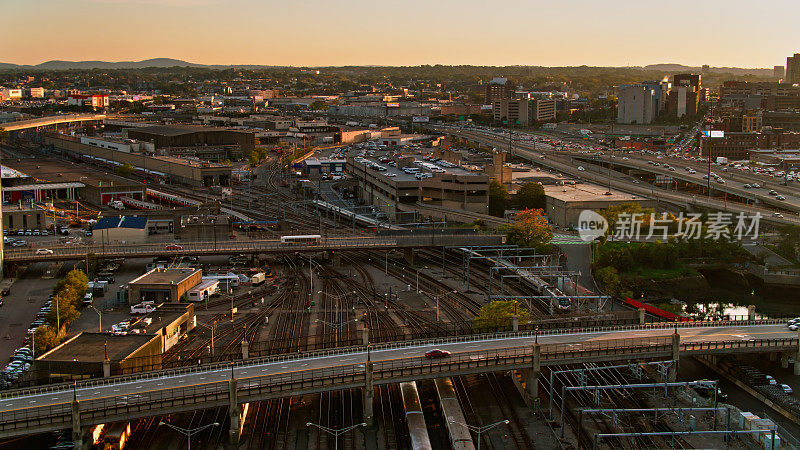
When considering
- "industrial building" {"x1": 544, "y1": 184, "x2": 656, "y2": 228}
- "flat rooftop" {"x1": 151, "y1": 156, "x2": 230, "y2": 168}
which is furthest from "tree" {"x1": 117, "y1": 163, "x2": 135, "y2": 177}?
"industrial building" {"x1": 544, "y1": 184, "x2": 656, "y2": 228}

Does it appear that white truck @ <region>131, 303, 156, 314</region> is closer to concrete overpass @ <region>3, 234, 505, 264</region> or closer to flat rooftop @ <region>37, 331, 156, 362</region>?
flat rooftop @ <region>37, 331, 156, 362</region>

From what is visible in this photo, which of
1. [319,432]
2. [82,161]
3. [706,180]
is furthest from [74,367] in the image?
[82,161]

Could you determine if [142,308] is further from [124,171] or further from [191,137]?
[191,137]

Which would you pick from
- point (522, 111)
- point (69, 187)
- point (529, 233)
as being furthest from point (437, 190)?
point (522, 111)

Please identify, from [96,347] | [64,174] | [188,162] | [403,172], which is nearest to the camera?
[96,347]

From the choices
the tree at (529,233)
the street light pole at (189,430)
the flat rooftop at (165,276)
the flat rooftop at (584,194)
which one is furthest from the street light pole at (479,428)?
the flat rooftop at (584,194)

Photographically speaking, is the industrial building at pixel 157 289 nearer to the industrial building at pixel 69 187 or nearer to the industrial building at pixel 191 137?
the industrial building at pixel 69 187
